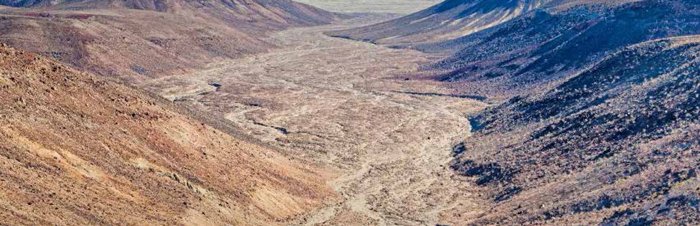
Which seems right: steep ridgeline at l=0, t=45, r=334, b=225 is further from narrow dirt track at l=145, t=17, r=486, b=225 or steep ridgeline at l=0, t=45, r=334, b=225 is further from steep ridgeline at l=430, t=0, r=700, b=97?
steep ridgeline at l=430, t=0, r=700, b=97

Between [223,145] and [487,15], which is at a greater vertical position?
[487,15]

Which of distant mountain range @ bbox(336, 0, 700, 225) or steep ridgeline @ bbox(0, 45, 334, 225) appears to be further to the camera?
distant mountain range @ bbox(336, 0, 700, 225)

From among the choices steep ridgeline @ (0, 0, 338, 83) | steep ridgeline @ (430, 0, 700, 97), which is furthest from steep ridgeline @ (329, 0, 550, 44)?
steep ridgeline @ (430, 0, 700, 97)

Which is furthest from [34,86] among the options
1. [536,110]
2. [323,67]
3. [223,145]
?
[323,67]

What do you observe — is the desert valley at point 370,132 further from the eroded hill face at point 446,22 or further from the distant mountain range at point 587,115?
the eroded hill face at point 446,22

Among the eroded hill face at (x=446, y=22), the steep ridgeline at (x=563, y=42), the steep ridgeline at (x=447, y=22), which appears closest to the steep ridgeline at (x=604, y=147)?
the steep ridgeline at (x=563, y=42)

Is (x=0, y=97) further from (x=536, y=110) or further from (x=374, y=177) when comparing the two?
(x=536, y=110)
